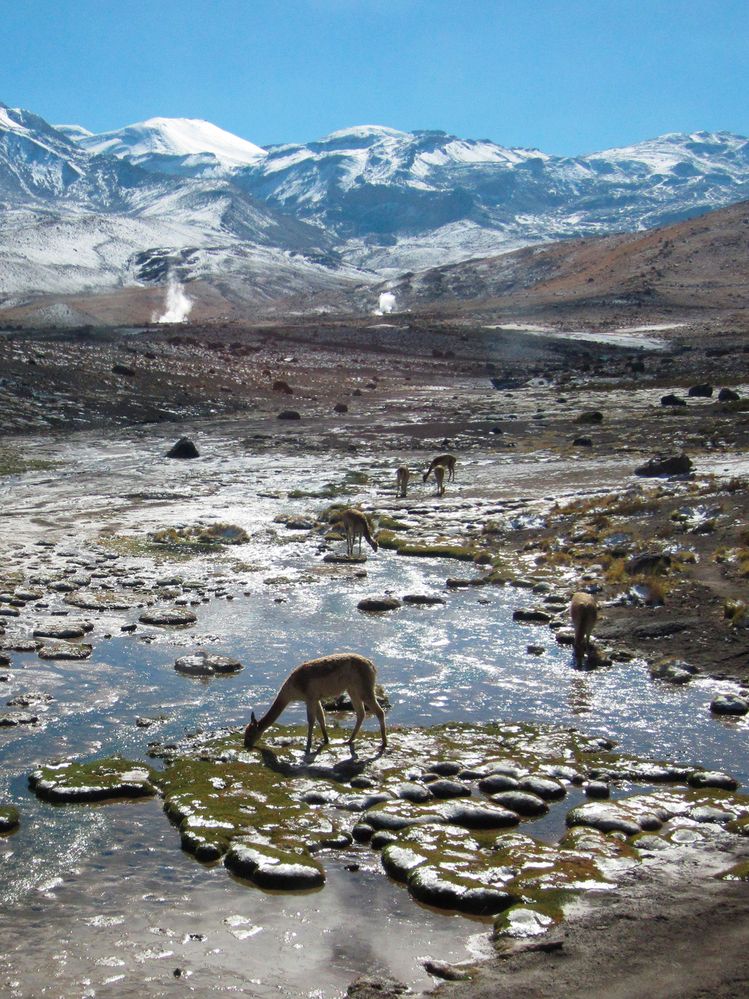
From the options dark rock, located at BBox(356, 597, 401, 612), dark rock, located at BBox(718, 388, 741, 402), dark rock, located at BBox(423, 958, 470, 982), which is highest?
dark rock, located at BBox(718, 388, 741, 402)

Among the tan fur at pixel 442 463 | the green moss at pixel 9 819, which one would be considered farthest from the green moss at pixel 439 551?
the green moss at pixel 9 819

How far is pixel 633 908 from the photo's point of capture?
29.8 ft

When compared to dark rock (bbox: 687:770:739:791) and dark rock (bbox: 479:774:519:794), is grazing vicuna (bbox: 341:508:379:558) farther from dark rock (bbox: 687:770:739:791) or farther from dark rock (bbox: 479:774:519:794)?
dark rock (bbox: 687:770:739:791)

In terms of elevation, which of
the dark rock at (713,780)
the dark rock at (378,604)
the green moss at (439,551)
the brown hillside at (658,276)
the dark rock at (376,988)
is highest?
the brown hillside at (658,276)

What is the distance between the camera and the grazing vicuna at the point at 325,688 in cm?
1346

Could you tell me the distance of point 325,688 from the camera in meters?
13.5

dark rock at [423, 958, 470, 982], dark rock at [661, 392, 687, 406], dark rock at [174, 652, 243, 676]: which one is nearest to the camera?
dark rock at [423, 958, 470, 982]

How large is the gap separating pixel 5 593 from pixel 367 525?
8.68 metres

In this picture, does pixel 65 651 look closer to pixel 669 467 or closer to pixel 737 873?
pixel 737 873

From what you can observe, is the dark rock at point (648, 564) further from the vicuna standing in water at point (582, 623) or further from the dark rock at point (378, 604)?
the dark rock at point (378, 604)

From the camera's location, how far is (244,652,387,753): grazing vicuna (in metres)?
13.5

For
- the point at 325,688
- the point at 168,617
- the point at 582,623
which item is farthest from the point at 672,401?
the point at 325,688

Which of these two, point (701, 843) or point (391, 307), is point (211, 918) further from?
point (391, 307)

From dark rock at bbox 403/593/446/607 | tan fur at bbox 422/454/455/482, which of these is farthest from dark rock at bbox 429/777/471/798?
tan fur at bbox 422/454/455/482
